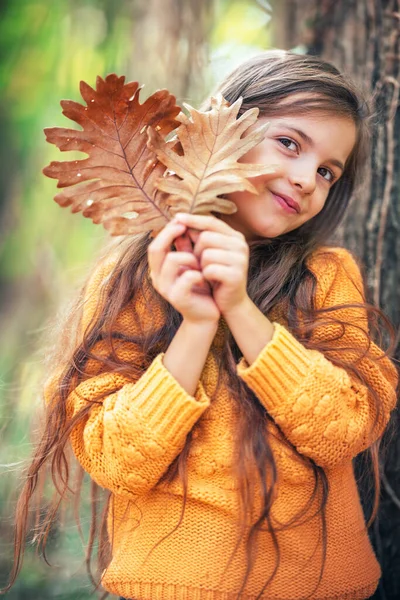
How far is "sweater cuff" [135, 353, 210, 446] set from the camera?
1209 mm

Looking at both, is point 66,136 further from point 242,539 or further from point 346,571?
point 346,571

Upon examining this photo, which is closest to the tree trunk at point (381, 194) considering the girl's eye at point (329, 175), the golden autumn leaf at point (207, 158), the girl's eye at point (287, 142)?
the girl's eye at point (329, 175)

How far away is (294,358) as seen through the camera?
124 cm

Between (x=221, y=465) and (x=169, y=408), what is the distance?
0.17 meters

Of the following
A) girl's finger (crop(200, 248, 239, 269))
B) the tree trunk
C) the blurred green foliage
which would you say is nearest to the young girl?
girl's finger (crop(200, 248, 239, 269))

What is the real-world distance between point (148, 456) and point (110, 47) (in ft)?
5.54

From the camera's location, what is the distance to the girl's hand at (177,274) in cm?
116

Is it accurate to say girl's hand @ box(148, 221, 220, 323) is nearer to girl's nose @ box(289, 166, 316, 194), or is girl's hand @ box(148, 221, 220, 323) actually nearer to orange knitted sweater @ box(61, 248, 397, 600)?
orange knitted sweater @ box(61, 248, 397, 600)

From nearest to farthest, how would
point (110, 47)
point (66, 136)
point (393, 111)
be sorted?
point (66, 136)
point (393, 111)
point (110, 47)

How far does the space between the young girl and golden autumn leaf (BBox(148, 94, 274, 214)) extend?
0.15ft

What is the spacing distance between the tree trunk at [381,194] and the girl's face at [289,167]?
1.55 feet

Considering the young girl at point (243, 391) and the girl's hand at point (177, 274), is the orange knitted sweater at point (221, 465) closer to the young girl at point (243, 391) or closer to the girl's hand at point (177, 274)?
the young girl at point (243, 391)

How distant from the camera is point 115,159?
1217mm

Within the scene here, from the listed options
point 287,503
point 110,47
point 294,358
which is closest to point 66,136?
point 294,358
